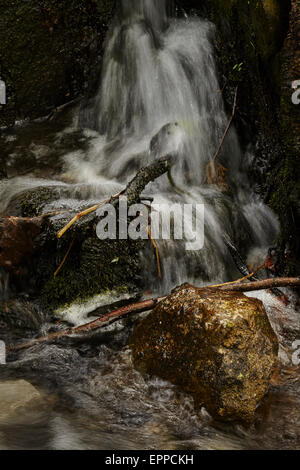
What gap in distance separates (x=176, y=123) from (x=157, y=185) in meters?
1.18

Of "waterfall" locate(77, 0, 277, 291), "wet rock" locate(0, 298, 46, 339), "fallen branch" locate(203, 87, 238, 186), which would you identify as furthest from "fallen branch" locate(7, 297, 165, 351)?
"fallen branch" locate(203, 87, 238, 186)

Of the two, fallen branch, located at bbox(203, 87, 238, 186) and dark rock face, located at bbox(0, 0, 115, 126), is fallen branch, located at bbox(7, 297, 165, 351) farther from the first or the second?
dark rock face, located at bbox(0, 0, 115, 126)

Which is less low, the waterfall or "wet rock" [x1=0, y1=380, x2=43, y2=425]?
the waterfall

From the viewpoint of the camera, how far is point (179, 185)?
4957 mm

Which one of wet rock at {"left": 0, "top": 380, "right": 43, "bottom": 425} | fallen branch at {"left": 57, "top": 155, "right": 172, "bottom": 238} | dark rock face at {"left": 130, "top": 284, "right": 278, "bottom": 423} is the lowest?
wet rock at {"left": 0, "top": 380, "right": 43, "bottom": 425}

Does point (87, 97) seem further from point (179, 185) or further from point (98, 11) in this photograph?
point (179, 185)

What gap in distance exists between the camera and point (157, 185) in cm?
480

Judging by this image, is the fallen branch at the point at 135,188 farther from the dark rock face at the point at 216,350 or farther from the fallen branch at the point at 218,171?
the fallen branch at the point at 218,171

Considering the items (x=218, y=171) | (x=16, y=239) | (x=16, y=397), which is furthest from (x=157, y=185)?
(x=16, y=397)

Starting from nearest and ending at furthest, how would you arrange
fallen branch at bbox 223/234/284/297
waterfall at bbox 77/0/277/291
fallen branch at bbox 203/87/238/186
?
fallen branch at bbox 223/234/284/297 → waterfall at bbox 77/0/277/291 → fallen branch at bbox 203/87/238/186

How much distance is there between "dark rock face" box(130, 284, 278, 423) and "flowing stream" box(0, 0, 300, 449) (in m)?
0.11

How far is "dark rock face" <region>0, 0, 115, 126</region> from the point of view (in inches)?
234

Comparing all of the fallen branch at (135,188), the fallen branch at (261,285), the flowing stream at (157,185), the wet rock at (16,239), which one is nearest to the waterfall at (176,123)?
the flowing stream at (157,185)

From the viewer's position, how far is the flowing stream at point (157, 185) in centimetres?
239
